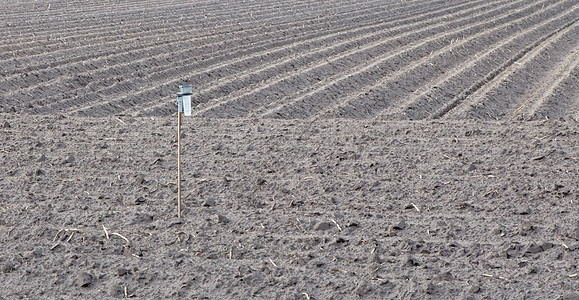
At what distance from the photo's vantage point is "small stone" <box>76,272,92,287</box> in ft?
12.9

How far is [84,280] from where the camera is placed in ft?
13.0

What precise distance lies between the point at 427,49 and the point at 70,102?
263 inches

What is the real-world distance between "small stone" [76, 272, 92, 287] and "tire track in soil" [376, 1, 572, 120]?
169 inches

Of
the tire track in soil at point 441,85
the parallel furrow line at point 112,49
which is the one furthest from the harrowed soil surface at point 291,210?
the parallel furrow line at point 112,49

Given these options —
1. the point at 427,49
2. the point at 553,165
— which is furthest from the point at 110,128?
the point at 427,49

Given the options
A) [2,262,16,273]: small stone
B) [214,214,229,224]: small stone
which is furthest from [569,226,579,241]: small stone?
[2,262,16,273]: small stone

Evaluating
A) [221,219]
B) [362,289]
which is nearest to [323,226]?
[221,219]

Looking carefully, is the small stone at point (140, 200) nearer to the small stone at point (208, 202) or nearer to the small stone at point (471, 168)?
the small stone at point (208, 202)

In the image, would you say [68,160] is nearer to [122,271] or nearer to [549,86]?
[122,271]

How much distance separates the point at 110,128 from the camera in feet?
22.5

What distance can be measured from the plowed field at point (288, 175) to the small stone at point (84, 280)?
13 millimetres

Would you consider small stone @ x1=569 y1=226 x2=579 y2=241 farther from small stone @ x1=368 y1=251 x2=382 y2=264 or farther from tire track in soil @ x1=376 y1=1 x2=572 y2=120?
tire track in soil @ x1=376 y1=1 x2=572 y2=120

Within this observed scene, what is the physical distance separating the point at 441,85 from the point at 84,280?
6.86 meters

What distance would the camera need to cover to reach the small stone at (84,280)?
3.94 metres
